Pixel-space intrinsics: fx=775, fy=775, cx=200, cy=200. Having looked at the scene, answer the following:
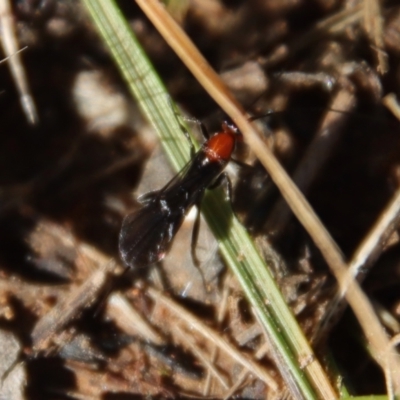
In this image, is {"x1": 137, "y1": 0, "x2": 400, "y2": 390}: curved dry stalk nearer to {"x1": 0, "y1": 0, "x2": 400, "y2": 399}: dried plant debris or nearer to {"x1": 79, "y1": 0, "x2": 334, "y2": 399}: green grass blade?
{"x1": 79, "y1": 0, "x2": 334, "y2": 399}: green grass blade

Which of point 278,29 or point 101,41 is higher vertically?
point 101,41

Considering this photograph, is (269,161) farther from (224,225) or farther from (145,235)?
(145,235)

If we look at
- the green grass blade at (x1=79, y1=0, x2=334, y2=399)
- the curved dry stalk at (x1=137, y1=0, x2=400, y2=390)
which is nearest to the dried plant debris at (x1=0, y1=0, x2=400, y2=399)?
the green grass blade at (x1=79, y1=0, x2=334, y2=399)

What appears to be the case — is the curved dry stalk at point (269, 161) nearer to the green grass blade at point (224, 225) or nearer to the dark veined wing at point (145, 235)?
the green grass blade at point (224, 225)

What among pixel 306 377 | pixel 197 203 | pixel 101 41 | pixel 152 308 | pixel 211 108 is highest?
pixel 101 41

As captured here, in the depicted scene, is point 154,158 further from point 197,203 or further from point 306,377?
point 306,377

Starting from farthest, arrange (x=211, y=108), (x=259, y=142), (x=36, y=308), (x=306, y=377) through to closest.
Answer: (x=211, y=108) < (x=36, y=308) < (x=306, y=377) < (x=259, y=142)

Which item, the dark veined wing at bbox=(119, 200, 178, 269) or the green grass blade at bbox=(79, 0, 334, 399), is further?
the dark veined wing at bbox=(119, 200, 178, 269)

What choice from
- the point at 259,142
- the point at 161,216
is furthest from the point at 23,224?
the point at 259,142
